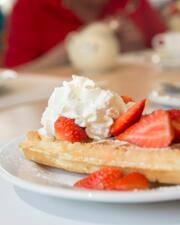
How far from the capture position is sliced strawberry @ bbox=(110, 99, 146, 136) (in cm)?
71

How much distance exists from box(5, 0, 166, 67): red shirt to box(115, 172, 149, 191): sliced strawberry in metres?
1.98

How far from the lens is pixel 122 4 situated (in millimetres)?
2967

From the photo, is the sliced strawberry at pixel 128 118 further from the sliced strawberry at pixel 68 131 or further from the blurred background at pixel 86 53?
the blurred background at pixel 86 53

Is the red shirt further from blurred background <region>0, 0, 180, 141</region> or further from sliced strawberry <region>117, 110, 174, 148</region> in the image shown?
sliced strawberry <region>117, 110, 174, 148</region>

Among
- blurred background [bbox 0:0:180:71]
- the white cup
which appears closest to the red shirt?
blurred background [bbox 0:0:180:71]

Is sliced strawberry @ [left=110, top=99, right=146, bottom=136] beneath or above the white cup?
beneath

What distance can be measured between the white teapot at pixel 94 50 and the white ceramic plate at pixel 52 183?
39.7 inches

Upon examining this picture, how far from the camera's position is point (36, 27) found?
2.59m

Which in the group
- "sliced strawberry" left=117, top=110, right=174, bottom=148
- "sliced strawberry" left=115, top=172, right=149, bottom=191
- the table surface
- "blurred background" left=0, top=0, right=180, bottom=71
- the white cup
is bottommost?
the table surface

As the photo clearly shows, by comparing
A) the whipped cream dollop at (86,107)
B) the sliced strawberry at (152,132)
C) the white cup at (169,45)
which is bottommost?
the sliced strawberry at (152,132)

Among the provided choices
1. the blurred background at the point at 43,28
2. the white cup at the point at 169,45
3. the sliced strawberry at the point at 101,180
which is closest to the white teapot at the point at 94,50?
the white cup at the point at 169,45

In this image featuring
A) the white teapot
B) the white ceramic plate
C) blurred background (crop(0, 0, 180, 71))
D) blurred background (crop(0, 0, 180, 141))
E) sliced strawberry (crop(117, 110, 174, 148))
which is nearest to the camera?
the white ceramic plate

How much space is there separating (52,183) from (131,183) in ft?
0.32

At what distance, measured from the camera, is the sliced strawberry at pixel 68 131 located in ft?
2.39
